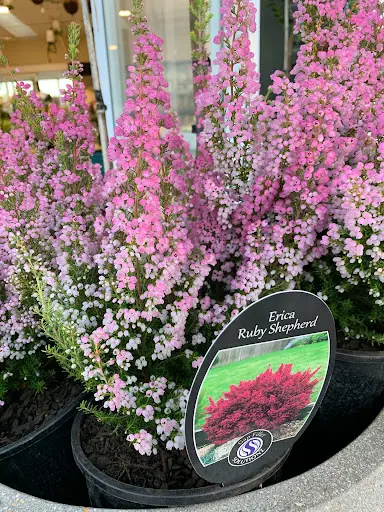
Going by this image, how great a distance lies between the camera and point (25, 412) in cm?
105

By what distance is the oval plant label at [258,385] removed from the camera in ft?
2.12

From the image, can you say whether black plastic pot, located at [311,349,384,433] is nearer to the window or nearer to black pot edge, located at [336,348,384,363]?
black pot edge, located at [336,348,384,363]

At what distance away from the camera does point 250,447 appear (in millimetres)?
742

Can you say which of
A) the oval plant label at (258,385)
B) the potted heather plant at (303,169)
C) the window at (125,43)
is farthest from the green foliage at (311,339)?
the window at (125,43)

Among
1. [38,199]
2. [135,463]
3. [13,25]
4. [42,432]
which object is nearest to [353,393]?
[135,463]

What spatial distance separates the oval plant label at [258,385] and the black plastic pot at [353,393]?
0.24 meters

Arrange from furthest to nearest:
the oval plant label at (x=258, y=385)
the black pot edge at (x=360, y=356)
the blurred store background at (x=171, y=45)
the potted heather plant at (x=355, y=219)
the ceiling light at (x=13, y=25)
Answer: the ceiling light at (x=13, y=25)
the blurred store background at (x=171, y=45)
the black pot edge at (x=360, y=356)
the potted heather plant at (x=355, y=219)
the oval plant label at (x=258, y=385)

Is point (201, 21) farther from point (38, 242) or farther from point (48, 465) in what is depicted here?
point (48, 465)

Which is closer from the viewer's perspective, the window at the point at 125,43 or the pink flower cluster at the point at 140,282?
the pink flower cluster at the point at 140,282

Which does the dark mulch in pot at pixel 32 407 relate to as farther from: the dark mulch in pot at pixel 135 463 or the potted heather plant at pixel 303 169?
the potted heather plant at pixel 303 169

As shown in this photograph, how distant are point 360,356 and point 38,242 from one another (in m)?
0.72

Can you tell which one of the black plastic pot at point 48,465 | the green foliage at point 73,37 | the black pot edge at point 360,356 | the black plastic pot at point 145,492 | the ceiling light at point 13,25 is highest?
the ceiling light at point 13,25

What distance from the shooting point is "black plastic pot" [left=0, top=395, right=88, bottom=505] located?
0.92 m

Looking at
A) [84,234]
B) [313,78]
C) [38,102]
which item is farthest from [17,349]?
[313,78]
